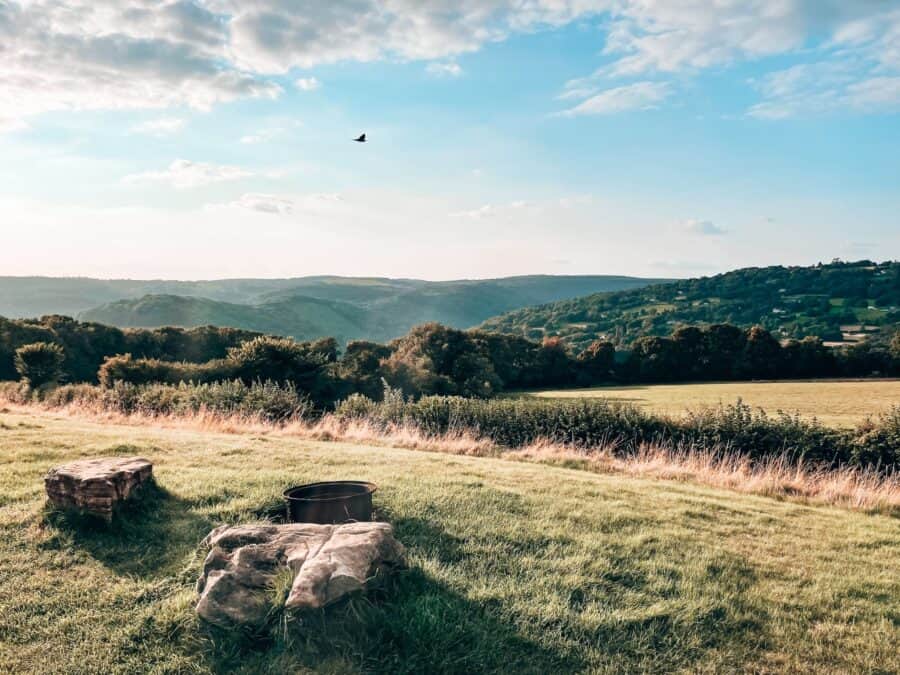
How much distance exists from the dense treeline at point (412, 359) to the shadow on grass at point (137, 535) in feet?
48.1

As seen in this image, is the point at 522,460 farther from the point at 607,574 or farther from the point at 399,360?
the point at 399,360

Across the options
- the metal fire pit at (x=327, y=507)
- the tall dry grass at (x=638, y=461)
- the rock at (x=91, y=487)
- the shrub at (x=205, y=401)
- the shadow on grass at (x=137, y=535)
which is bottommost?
the tall dry grass at (x=638, y=461)

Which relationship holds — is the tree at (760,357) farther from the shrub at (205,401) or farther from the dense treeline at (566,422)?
the shrub at (205,401)

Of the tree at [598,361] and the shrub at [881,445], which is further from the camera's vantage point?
the tree at [598,361]

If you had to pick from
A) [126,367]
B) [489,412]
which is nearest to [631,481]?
[489,412]

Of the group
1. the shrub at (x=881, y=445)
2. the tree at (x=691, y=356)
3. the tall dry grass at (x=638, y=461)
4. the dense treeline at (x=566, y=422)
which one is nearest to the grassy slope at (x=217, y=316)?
the tree at (x=691, y=356)

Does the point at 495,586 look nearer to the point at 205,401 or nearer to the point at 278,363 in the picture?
the point at 205,401

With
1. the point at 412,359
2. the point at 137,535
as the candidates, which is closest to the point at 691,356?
the point at 412,359

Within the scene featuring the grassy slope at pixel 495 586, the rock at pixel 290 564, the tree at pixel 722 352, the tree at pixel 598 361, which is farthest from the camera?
the tree at pixel 598 361

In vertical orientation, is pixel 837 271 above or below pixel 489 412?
above

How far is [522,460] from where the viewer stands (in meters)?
13.1

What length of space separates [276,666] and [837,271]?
5877 inches

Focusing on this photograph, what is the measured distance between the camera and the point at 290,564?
16.5ft

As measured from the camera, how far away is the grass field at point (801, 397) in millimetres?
40031
